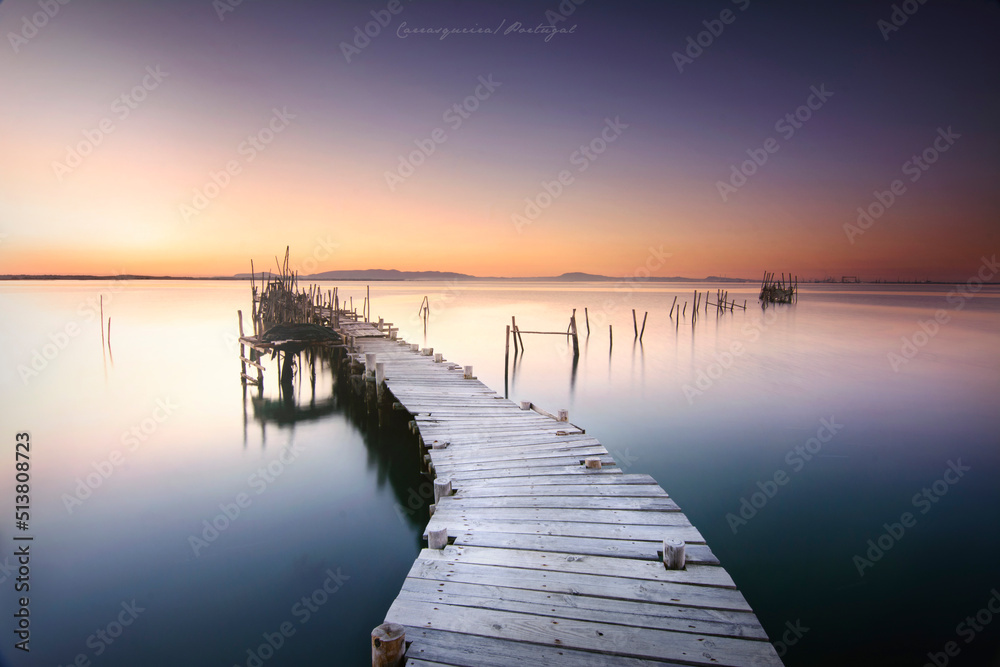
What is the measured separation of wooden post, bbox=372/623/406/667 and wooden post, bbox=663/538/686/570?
2.52 metres

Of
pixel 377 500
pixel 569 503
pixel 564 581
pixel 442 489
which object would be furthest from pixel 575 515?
pixel 377 500

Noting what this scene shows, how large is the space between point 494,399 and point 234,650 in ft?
23.1

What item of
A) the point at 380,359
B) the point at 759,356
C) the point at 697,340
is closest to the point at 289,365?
the point at 380,359

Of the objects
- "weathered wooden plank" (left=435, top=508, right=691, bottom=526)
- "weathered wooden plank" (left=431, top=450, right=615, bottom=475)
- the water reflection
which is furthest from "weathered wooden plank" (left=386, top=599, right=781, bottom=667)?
the water reflection

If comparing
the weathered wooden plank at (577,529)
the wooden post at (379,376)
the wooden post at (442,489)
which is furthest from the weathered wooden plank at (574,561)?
the wooden post at (379,376)

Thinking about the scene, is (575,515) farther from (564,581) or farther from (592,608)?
(592,608)

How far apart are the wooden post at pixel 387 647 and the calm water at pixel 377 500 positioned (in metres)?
2.61

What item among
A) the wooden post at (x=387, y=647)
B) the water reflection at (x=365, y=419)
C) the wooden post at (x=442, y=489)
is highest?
the wooden post at (x=387, y=647)

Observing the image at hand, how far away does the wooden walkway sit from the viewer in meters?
3.55

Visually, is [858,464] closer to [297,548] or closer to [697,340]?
[297,548]

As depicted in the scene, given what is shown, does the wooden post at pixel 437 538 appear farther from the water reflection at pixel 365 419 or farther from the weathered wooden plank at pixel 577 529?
the water reflection at pixel 365 419

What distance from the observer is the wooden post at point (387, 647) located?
11.0 ft

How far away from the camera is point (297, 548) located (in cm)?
749

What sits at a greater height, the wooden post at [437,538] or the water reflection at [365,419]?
the wooden post at [437,538]
